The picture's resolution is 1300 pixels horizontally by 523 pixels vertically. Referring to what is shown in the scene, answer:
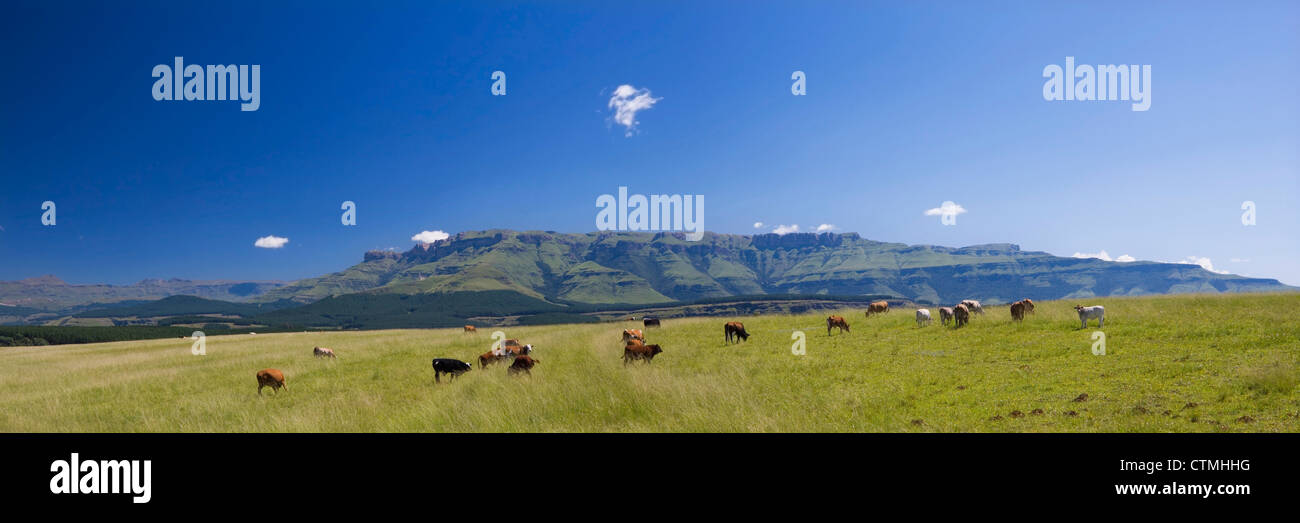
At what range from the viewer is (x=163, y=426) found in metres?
13.6

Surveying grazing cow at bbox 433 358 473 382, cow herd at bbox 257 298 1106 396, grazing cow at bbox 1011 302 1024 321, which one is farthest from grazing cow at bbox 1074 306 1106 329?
grazing cow at bbox 433 358 473 382

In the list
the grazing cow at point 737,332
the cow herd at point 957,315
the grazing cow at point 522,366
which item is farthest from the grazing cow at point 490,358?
the cow herd at point 957,315

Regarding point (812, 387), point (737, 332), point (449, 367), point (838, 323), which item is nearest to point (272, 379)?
point (449, 367)

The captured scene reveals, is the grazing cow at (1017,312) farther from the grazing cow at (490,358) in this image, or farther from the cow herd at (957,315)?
the grazing cow at (490,358)

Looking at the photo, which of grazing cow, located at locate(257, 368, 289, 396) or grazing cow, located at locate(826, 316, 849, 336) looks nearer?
grazing cow, located at locate(257, 368, 289, 396)

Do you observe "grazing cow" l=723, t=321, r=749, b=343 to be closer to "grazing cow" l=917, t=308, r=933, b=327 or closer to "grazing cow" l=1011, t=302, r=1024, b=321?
"grazing cow" l=917, t=308, r=933, b=327

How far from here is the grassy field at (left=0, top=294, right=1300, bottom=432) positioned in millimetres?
10898

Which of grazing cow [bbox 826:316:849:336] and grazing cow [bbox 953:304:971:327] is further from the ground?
grazing cow [bbox 953:304:971:327]

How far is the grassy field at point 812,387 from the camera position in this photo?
429 inches

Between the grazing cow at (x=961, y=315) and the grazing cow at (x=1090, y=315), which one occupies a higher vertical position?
the grazing cow at (x=1090, y=315)

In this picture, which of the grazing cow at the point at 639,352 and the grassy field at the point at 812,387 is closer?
the grassy field at the point at 812,387
